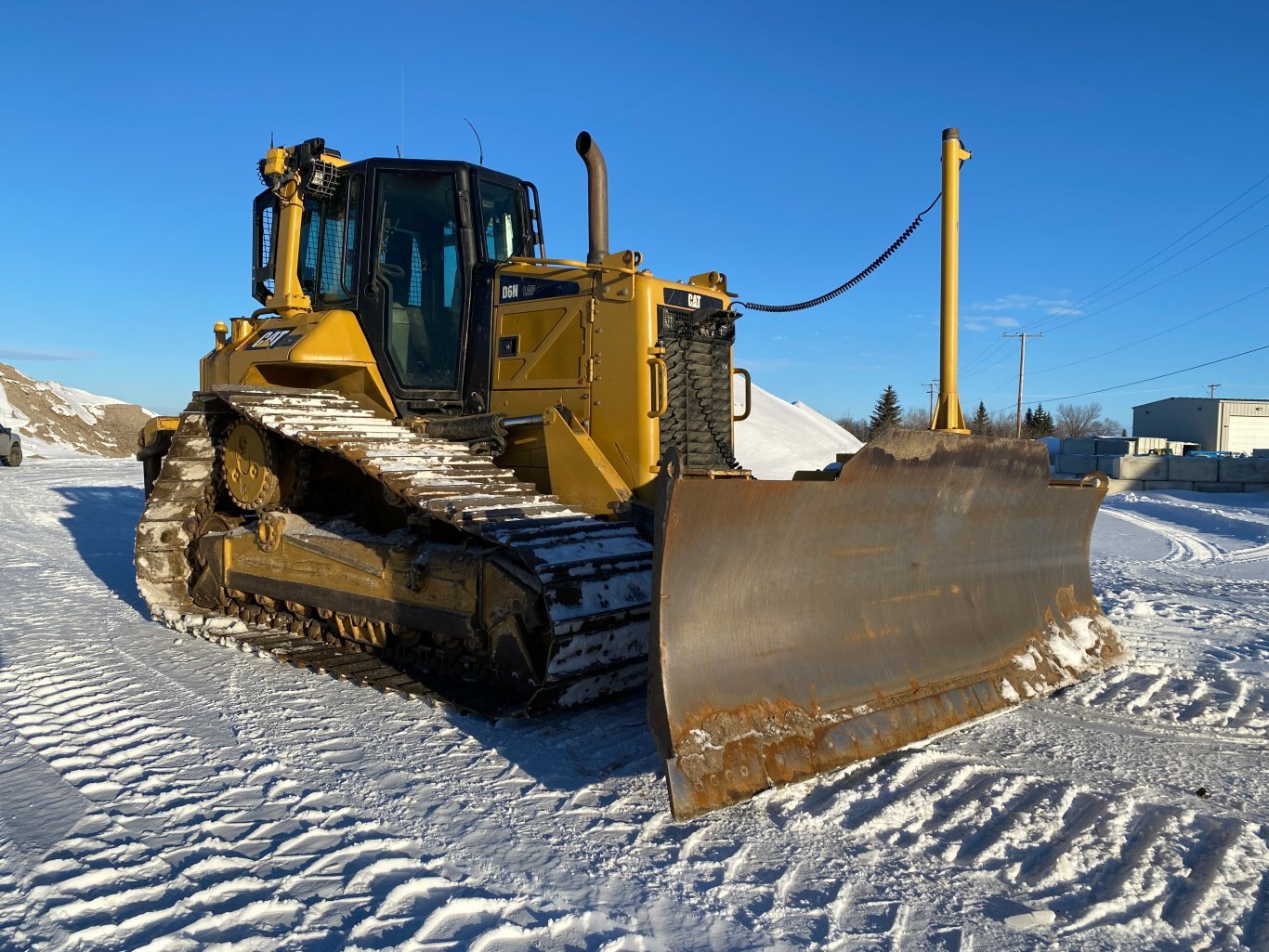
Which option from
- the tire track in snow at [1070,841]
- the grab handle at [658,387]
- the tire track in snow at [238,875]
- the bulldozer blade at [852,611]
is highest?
the grab handle at [658,387]

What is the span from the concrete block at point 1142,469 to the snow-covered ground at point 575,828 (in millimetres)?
20226

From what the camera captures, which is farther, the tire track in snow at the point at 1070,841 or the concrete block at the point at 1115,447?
the concrete block at the point at 1115,447

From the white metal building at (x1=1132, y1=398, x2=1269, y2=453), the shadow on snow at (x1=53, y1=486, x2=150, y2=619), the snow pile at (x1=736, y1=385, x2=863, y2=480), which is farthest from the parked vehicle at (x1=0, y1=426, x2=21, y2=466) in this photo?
the white metal building at (x1=1132, y1=398, x2=1269, y2=453)

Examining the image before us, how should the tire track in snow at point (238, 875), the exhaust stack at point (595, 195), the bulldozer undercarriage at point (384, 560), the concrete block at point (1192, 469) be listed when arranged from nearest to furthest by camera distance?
→ the tire track in snow at point (238, 875) < the bulldozer undercarriage at point (384, 560) < the exhaust stack at point (595, 195) < the concrete block at point (1192, 469)

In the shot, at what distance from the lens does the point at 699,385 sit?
19.6 ft

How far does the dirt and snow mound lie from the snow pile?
2272cm

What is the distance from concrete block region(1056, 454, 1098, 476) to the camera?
85.6 ft

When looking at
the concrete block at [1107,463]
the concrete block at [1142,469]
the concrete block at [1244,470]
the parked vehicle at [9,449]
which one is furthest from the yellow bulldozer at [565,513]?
the concrete block at [1107,463]

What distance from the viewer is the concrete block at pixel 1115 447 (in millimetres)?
29047

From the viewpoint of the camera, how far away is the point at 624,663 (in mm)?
4219

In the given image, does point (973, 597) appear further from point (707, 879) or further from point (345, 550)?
point (345, 550)

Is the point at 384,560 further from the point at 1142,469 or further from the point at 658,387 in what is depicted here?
the point at 1142,469

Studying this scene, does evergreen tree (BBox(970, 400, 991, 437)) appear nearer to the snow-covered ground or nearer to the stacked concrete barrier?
the stacked concrete barrier

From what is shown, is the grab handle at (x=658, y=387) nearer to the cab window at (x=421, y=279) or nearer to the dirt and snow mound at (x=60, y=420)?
the cab window at (x=421, y=279)
